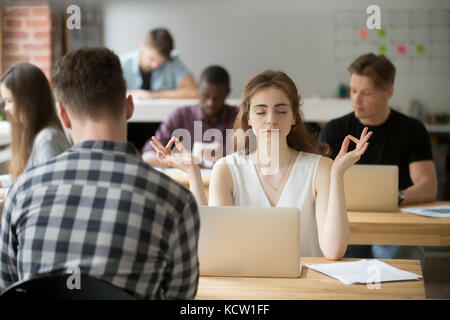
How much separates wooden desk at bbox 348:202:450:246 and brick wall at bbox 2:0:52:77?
3.42 meters

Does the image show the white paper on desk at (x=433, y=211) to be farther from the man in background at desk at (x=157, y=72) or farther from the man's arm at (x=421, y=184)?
the man in background at desk at (x=157, y=72)

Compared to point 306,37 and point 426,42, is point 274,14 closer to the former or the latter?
point 306,37

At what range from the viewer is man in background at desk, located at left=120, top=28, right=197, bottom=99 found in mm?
4477

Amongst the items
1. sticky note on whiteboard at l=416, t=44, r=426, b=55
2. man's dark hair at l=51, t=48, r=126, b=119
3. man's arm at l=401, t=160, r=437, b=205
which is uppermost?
sticky note on whiteboard at l=416, t=44, r=426, b=55

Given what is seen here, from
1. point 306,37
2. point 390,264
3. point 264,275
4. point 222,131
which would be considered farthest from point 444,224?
point 306,37

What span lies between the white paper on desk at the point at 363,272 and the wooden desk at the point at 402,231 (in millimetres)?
453

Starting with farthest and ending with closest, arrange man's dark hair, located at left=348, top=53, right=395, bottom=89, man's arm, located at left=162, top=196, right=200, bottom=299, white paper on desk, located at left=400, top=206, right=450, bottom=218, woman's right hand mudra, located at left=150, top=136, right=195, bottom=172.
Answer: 1. man's dark hair, located at left=348, top=53, right=395, bottom=89
2. white paper on desk, located at left=400, top=206, right=450, bottom=218
3. woman's right hand mudra, located at left=150, top=136, right=195, bottom=172
4. man's arm, located at left=162, top=196, right=200, bottom=299

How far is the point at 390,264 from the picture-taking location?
5.19 feet

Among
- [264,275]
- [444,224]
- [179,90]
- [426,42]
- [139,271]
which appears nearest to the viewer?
[139,271]

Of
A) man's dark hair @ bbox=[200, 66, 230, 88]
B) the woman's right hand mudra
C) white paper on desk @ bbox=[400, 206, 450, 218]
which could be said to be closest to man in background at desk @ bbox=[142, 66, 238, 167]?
man's dark hair @ bbox=[200, 66, 230, 88]

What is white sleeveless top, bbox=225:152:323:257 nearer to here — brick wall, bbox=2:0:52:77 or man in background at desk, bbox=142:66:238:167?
man in background at desk, bbox=142:66:238:167

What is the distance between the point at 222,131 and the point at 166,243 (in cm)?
240

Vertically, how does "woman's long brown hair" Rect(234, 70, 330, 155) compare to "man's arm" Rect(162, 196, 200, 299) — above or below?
above

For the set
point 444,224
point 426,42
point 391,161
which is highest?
point 426,42
